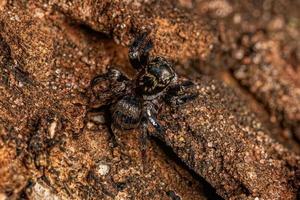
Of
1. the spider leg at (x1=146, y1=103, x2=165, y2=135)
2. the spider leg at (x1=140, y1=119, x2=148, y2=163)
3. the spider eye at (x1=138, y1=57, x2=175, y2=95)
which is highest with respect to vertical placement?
the spider eye at (x1=138, y1=57, x2=175, y2=95)

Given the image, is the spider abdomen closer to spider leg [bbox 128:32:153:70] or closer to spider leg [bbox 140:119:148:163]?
spider leg [bbox 140:119:148:163]

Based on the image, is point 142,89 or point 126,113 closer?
point 126,113

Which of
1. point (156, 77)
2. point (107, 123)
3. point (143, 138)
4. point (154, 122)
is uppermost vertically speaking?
point (156, 77)

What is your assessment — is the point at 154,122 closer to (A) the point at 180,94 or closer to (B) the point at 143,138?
(B) the point at 143,138

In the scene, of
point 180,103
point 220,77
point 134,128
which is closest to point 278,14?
point 220,77

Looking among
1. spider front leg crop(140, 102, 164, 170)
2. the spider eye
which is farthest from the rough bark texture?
the spider eye

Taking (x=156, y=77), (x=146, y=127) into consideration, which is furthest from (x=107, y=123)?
(x=156, y=77)
